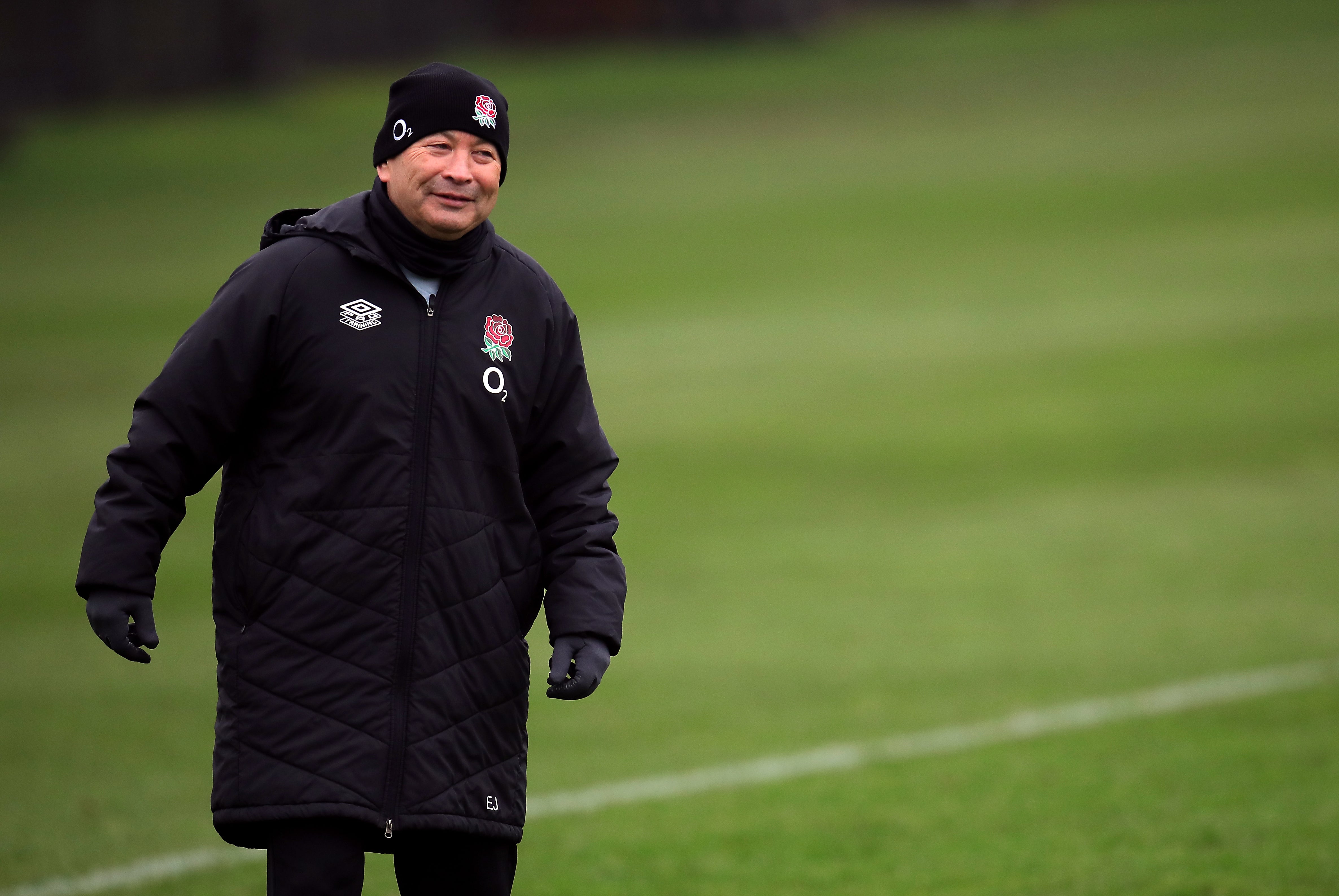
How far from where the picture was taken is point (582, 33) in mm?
35719

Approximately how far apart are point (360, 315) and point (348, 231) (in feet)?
0.66

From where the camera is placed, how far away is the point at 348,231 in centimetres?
386

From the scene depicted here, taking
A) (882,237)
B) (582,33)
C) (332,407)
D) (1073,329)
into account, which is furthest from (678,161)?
(332,407)

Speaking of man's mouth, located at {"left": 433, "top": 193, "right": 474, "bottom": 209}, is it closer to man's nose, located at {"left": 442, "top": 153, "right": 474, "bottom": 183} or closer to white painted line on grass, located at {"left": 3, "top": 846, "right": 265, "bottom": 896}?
man's nose, located at {"left": 442, "top": 153, "right": 474, "bottom": 183}

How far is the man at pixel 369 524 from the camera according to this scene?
12.1 feet

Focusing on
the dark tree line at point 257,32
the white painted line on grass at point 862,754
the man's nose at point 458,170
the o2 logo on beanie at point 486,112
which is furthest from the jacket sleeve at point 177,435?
the dark tree line at point 257,32

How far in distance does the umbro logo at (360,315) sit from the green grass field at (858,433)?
9.62ft

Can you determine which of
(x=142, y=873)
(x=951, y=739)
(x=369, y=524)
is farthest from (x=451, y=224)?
(x=951, y=739)

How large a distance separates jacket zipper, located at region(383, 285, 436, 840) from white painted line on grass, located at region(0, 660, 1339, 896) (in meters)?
2.94

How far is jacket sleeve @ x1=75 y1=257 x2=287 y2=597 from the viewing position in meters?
3.57

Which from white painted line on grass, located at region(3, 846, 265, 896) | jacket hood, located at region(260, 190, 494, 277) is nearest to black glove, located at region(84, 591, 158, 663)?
jacket hood, located at region(260, 190, 494, 277)

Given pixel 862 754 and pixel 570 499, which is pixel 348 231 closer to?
pixel 570 499

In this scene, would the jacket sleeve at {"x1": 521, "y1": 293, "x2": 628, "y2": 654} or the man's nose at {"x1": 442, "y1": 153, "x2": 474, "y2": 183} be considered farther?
the jacket sleeve at {"x1": 521, "y1": 293, "x2": 628, "y2": 654}

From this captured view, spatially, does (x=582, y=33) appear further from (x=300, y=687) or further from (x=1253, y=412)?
(x=300, y=687)
